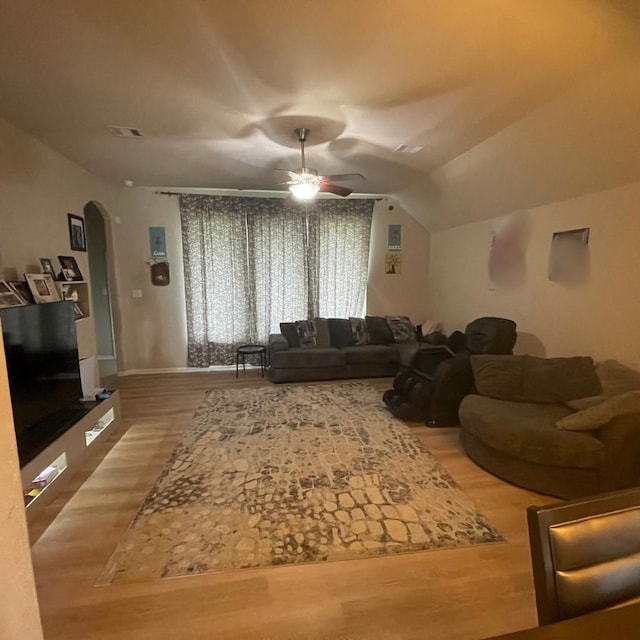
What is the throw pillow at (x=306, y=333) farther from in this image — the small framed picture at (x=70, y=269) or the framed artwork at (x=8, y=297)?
the framed artwork at (x=8, y=297)

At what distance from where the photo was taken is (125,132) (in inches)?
126

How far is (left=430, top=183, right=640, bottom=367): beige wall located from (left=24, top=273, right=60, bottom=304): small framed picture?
191 inches

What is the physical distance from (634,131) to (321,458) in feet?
10.9

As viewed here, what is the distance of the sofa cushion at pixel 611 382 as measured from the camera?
285 cm

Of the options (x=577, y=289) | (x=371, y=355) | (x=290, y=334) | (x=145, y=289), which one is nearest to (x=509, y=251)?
(x=577, y=289)

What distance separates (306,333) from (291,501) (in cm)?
315

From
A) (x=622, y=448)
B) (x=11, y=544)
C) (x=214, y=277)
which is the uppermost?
(x=214, y=277)

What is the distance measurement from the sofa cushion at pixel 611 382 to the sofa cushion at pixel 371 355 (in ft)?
8.34

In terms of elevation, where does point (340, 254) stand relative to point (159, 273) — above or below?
above

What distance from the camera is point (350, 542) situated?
2215 millimetres

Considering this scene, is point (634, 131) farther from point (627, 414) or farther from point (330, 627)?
point (330, 627)

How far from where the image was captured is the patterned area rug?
2145mm

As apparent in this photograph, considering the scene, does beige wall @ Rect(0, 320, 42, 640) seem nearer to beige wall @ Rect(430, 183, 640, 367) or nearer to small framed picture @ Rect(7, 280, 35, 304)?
small framed picture @ Rect(7, 280, 35, 304)

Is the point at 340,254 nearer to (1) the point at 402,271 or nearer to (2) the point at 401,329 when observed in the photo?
(1) the point at 402,271
